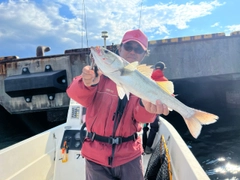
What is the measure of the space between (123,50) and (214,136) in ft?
31.7

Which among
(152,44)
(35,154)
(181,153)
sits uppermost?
(152,44)

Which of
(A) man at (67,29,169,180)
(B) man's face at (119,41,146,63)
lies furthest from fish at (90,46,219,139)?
(B) man's face at (119,41,146,63)

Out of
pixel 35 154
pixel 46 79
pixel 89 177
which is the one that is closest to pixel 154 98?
pixel 89 177

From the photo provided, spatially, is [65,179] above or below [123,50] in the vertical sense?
below

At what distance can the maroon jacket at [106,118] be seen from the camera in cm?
256

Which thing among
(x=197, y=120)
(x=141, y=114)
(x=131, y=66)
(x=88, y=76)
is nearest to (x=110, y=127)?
(x=141, y=114)

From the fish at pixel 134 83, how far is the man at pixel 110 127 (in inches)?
4.6

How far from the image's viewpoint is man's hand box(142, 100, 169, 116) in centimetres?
244

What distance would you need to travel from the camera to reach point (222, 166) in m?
7.42

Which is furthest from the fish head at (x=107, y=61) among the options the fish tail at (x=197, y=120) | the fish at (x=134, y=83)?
the fish tail at (x=197, y=120)

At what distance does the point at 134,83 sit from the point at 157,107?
1.32ft

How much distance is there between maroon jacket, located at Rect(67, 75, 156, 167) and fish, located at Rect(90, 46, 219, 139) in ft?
0.88

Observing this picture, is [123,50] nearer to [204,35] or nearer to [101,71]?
[101,71]

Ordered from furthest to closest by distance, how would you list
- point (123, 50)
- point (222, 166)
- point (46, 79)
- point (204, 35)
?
point (204, 35), point (46, 79), point (222, 166), point (123, 50)
